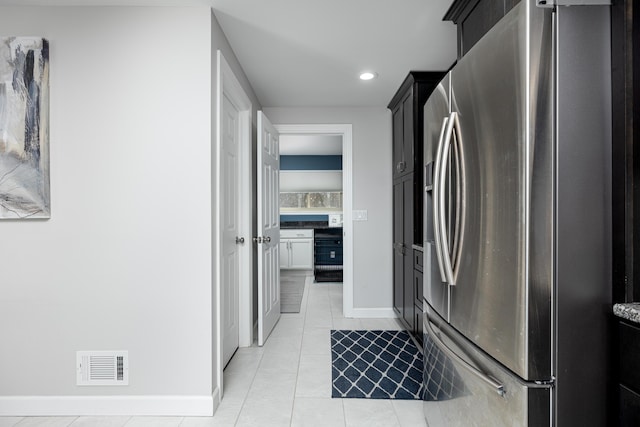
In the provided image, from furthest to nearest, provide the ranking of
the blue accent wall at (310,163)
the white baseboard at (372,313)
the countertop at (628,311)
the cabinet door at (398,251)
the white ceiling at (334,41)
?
the blue accent wall at (310,163) < the white baseboard at (372,313) < the cabinet door at (398,251) < the white ceiling at (334,41) < the countertop at (628,311)

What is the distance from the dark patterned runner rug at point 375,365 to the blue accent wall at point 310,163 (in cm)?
431

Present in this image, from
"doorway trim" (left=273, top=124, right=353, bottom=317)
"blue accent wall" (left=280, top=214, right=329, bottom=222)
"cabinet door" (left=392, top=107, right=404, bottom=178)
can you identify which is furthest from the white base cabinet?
"cabinet door" (left=392, top=107, right=404, bottom=178)

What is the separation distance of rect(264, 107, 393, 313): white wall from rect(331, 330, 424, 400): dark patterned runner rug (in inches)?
24.3

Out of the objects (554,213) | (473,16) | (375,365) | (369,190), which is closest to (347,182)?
(369,190)

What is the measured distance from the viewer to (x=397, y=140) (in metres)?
3.41

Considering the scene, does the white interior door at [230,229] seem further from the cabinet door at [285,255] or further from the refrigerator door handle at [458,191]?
the cabinet door at [285,255]

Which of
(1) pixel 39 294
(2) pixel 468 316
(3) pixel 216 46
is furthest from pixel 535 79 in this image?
(1) pixel 39 294

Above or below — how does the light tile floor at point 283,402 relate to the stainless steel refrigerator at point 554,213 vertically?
below

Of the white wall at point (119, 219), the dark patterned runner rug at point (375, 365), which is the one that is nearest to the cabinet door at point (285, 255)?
the dark patterned runner rug at point (375, 365)

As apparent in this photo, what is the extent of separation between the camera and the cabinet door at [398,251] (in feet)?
10.5

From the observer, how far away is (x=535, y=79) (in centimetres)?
93

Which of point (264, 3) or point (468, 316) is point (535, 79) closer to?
point (468, 316)

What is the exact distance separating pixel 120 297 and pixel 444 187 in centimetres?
181

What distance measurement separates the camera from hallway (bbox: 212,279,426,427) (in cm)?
180
